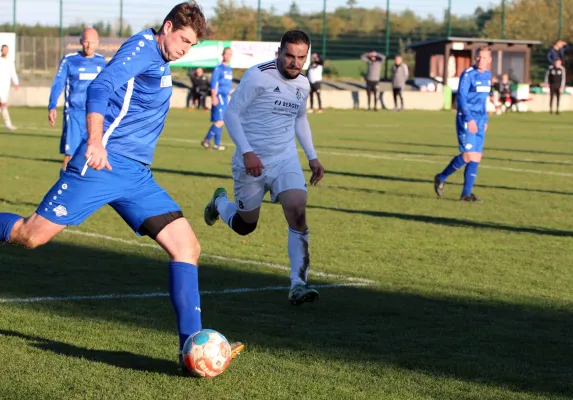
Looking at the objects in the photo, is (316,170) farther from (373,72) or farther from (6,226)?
(373,72)

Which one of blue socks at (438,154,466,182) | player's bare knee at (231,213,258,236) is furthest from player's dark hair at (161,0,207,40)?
blue socks at (438,154,466,182)

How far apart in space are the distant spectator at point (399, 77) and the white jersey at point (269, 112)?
3326cm

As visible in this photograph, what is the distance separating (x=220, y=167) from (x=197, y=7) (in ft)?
42.0

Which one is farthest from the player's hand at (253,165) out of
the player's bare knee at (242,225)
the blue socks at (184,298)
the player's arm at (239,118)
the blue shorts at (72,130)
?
the blue shorts at (72,130)

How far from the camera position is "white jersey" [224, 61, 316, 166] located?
308 inches

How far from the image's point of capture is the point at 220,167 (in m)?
18.3

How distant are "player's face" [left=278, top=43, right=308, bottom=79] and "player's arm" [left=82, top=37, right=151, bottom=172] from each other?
6.75 ft

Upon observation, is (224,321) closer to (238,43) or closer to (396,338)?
(396,338)

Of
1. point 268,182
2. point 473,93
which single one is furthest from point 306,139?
point 473,93

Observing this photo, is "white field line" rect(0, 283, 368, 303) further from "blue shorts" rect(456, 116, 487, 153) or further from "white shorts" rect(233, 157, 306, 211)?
"blue shorts" rect(456, 116, 487, 153)

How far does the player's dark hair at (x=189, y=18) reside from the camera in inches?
214

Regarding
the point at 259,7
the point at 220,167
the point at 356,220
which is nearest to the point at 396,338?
the point at 356,220

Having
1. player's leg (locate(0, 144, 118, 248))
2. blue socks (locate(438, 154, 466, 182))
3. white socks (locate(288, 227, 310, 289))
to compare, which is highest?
player's leg (locate(0, 144, 118, 248))

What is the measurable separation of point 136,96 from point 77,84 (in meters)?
7.82
